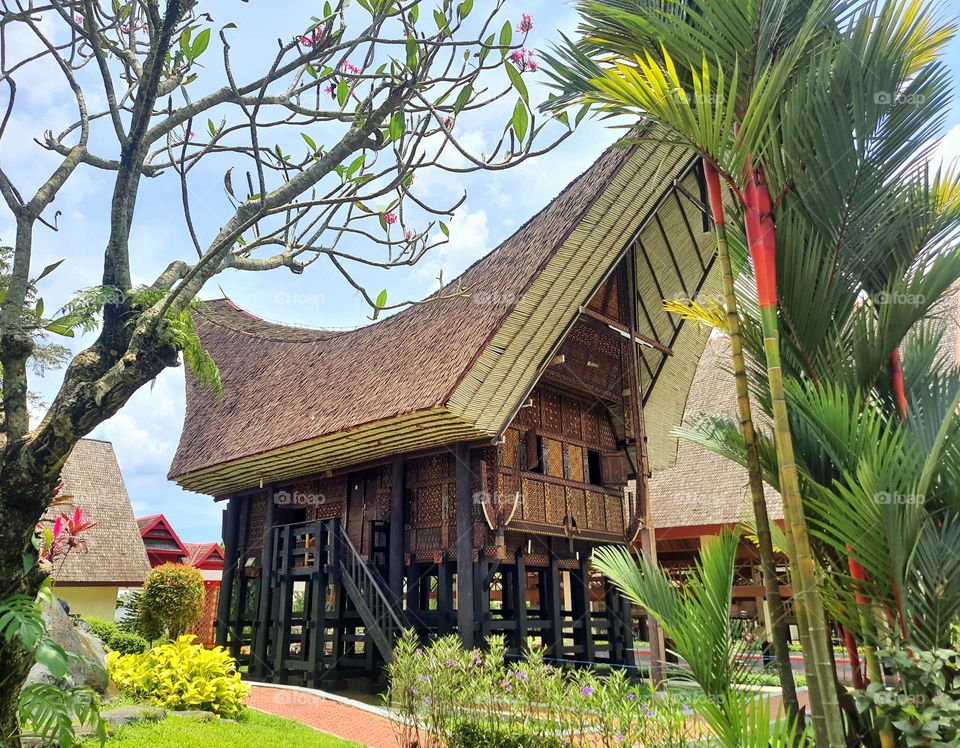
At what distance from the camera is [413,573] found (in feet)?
32.7

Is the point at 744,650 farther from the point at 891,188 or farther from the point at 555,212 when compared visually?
the point at 555,212

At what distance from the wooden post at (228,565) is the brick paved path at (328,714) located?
3422mm

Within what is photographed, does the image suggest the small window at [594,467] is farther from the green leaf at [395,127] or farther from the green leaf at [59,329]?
the green leaf at [59,329]

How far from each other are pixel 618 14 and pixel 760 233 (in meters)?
1.03

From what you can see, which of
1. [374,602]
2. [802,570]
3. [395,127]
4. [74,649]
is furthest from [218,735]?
[802,570]

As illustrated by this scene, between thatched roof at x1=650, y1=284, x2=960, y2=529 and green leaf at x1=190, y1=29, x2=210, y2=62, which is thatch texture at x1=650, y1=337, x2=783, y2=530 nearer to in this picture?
thatched roof at x1=650, y1=284, x2=960, y2=529

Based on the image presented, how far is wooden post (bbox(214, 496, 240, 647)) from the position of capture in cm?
1252

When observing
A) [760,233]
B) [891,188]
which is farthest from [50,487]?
[891,188]

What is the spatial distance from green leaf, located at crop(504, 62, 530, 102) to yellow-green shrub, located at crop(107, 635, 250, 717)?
240 inches

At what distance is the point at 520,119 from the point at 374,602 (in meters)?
6.95

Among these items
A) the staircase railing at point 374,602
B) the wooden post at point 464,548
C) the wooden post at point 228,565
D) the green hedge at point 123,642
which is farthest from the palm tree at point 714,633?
the green hedge at point 123,642

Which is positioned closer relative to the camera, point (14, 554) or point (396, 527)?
point (14, 554)

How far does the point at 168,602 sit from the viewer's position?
36.0ft

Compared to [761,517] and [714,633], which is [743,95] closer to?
[761,517]
